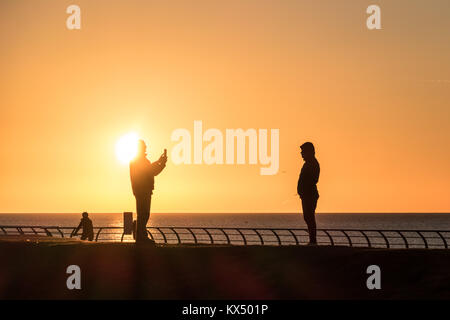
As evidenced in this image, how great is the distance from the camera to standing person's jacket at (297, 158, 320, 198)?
90.5 ft

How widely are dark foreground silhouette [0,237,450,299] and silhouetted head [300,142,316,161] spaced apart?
2.94 m

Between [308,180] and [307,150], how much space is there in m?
0.92

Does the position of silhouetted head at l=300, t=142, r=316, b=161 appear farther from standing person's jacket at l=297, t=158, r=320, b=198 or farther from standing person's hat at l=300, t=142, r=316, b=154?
standing person's jacket at l=297, t=158, r=320, b=198

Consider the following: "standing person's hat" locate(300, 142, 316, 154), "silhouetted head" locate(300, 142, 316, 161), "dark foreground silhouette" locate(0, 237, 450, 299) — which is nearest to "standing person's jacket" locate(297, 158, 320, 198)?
"silhouetted head" locate(300, 142, 316, 161)

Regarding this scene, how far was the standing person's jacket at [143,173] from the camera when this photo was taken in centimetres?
2805

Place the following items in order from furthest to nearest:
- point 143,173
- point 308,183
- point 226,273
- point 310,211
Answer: point 143,173 → point 308,183 → point 310,211 → point 226,273

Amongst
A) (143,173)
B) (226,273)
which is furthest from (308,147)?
(226,273)

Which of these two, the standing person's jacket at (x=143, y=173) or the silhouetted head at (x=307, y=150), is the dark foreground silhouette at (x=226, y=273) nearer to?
the standing person's jacket at (x=143, y=173)

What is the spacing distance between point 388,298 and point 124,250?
9.88 meters

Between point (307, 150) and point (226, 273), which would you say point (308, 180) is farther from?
point (226, 273)

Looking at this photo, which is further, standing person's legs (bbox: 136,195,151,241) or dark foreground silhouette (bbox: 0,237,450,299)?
standing person's legs (bbox: 136,195,151,241)

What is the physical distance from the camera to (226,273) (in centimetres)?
2406

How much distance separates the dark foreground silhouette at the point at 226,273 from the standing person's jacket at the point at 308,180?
1.93m

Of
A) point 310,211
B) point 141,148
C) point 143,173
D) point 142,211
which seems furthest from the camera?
point 142,211
